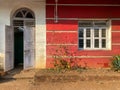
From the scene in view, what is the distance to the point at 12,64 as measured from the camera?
53.3ft

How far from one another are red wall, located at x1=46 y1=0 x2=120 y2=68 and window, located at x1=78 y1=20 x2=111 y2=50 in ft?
1.14

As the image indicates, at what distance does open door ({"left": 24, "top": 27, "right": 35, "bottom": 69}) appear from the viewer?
51.9ft

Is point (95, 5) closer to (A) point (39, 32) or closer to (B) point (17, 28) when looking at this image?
(A) point (39, 32)

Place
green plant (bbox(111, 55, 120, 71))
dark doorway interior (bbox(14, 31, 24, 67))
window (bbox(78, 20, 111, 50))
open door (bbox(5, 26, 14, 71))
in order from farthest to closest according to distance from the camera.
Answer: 1. dark doorway interior (bbox(14, 31, 24, 67))
2. window (bbox(78, 20, 111, 50))
3. open door (bbox(5, 26, 14, 71))
4. green plant (bbox(111, 55, 120, 71))

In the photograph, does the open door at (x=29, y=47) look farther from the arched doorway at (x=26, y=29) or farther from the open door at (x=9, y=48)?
the open door at (x=9, y=48)

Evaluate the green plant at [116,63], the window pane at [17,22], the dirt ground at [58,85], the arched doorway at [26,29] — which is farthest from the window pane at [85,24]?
the dirt ground at [58,85]

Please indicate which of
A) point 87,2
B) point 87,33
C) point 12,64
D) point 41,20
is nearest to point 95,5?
point 87,2

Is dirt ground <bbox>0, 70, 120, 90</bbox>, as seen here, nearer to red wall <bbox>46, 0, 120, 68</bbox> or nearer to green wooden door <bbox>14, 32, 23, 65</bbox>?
red wall <bbox>46, 0, 120, 68</bbox>

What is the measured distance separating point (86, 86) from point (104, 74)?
154 cm

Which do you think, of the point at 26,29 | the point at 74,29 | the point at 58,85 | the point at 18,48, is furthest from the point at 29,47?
the point at 58,85

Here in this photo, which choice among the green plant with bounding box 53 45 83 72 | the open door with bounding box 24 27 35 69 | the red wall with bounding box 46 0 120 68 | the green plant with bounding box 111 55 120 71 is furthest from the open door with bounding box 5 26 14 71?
the green plant with bounding box 111 55 120 71

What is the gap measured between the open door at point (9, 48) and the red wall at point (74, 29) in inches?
72.1

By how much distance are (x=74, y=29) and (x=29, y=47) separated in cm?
243

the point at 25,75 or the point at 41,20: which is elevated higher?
the point at 41,20
